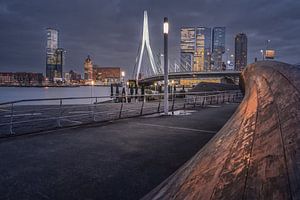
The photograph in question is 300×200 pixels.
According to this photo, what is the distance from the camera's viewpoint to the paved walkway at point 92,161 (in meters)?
3.37

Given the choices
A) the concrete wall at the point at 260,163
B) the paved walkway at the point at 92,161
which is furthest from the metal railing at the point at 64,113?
the concrete wall at the point at 260,163

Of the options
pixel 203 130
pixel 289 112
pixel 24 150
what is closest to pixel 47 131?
pixel 24 150

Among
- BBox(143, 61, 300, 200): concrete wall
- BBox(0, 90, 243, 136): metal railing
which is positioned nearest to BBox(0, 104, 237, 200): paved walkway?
BBox(0, 90, 243, 136): metal railing

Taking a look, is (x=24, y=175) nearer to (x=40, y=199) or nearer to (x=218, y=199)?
(x=40, y=199)

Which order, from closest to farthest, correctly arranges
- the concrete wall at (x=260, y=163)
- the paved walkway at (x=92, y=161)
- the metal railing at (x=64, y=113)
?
the concrete wall at (x=260, y=163), the paved walkway at (x=92, y=161), the metal railing at (x=64, y=113)

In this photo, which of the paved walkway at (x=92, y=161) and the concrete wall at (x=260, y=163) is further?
the paved walkway at (x=92, y=161)

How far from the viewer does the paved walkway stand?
3.37m

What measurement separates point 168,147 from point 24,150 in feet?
10.7

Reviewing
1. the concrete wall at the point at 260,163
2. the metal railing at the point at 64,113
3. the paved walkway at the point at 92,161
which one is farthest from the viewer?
the metal railing at the point at 64,113

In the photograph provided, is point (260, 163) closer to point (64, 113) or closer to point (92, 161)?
point (92, 161)

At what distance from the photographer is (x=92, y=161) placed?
15.3ft

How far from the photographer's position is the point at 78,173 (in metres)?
4.01

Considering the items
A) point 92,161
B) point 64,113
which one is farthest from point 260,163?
point 64,113

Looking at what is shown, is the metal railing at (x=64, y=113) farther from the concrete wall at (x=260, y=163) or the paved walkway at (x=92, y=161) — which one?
the concrete wall at (x=260, y=163)
